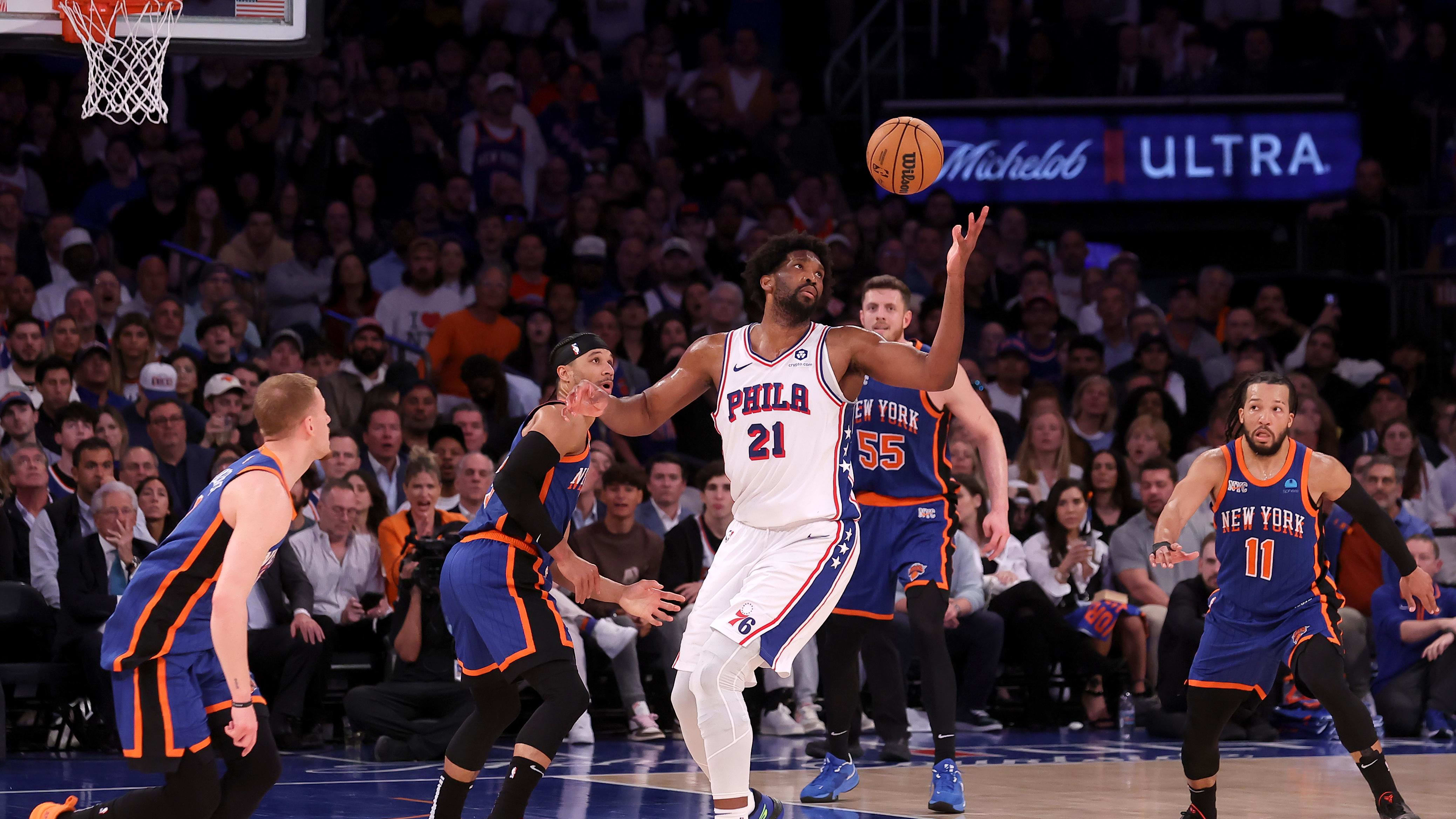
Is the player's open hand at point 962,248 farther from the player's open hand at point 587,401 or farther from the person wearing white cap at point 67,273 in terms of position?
the person wearing white cap at point 67,273

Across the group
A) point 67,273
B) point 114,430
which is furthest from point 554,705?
point 67,273

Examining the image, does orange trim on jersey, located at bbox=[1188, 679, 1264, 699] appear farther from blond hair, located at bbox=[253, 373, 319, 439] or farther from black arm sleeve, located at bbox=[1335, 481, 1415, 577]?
blond hair, located at bbox=[253, 373, 319, 439]

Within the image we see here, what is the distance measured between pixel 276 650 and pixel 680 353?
4.40 metres

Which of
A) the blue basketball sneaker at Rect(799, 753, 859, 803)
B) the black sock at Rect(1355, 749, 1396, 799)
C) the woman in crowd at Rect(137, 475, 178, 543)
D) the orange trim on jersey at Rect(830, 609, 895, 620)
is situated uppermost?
the woman in crowd at Rect(137, 475, 178, 543)

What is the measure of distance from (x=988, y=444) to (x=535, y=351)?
6265 millimetres

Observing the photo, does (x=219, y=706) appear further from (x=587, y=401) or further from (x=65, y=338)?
(x=65, y=338)

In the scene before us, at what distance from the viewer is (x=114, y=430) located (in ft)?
37.6

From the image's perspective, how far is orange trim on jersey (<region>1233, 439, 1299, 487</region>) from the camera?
773cm

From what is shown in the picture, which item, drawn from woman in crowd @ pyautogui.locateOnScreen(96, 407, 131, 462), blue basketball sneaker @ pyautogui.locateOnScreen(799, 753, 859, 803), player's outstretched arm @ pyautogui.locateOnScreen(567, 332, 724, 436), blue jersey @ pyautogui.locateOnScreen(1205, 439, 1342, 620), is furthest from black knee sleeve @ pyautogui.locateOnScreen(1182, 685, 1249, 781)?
woman in crowd @ pyautogui.locateOnScreen(96, 407, 131, 462)

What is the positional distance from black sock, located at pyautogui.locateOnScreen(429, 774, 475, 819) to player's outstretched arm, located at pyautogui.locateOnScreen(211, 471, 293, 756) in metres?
1.32

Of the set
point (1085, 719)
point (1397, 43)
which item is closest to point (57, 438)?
point (1085, 719)

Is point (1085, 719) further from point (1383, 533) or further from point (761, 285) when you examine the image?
point (761, 285)

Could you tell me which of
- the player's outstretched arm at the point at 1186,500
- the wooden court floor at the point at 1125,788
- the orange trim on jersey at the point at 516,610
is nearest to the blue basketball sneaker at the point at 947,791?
the wooden court floor at the point at 1125,788

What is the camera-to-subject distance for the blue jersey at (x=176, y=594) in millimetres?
5500
